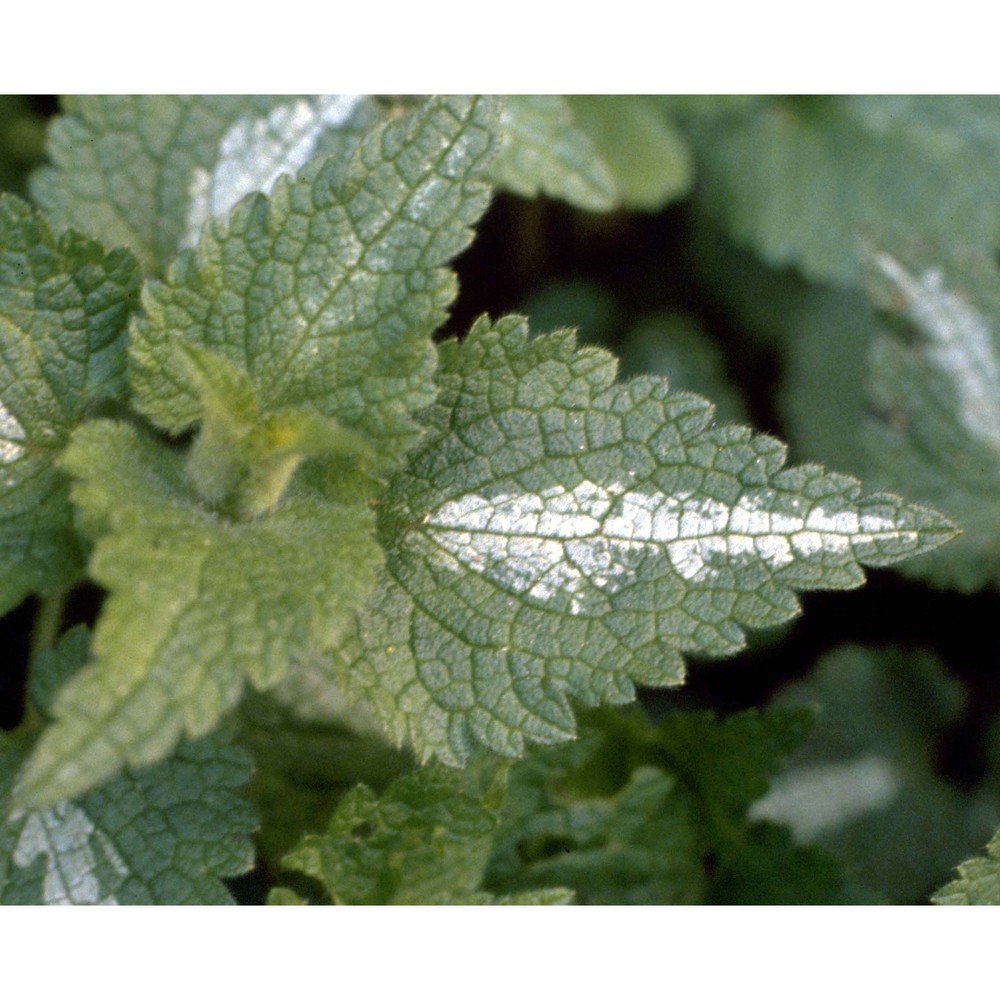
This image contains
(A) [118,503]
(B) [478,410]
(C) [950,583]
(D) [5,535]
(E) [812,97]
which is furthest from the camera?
(E) [812,97]

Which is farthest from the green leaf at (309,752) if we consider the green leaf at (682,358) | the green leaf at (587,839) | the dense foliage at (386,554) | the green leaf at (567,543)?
the green leaf at (682,358)

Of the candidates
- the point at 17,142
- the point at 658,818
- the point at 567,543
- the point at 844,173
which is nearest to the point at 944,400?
the point at 844,173

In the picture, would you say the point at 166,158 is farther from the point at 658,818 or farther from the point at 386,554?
the point at 658,818

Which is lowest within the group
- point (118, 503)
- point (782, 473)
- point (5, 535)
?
point (5, 535)

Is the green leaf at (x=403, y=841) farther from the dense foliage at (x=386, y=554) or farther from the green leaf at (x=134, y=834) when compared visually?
the green leaf at (x=134, y=834)

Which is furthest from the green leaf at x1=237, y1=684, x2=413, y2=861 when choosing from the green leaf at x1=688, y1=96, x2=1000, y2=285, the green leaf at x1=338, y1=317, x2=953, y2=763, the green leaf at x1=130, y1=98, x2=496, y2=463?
the green leaf at x1=688, y1=96, x2=1000, y2=285

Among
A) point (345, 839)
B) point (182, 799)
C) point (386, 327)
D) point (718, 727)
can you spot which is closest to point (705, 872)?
point (718, 727)

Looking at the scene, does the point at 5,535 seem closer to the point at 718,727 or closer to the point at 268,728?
the point at 268,728
